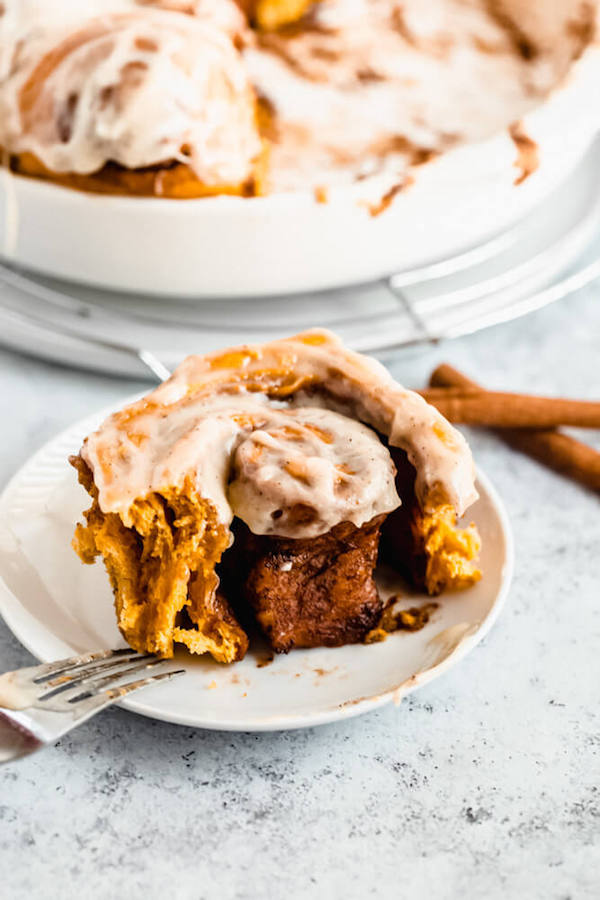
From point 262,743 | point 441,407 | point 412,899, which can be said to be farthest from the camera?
point 441,407

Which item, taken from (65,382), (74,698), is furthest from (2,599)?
(65,382)

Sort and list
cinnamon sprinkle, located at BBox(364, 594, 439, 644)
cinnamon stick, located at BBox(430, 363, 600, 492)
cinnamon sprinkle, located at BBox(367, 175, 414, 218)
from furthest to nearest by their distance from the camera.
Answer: cinnamon sprinkle, located at BBox(367, 175, 414, 218) → cinnamon stick, located at BBox(430, 363, 600, 492) → cinnamon sprinkle, located at BBox(364, 594, 439, 644)

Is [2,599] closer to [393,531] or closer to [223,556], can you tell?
[223,556]

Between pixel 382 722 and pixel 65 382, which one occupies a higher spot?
pixel 382 722

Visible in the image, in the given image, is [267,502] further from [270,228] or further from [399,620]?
[270,228]

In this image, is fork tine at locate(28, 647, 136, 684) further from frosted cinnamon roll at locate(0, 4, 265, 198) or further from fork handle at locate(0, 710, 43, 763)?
frosted cinnamon roll at locate(0, 4, 265, 198)

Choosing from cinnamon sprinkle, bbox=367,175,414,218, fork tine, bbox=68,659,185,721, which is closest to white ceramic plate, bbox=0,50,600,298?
cinnamon sprinkle, bbox=367,175,414,218
